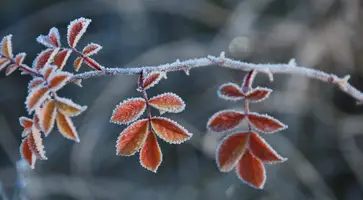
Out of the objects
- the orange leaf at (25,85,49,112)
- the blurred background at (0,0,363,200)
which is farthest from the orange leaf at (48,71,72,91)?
the blurred background at (0,0,363,200)

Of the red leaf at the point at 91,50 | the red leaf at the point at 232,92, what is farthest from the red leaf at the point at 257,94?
the red leaf at the point at 91,50

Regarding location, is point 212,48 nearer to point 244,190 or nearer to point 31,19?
point 244,190

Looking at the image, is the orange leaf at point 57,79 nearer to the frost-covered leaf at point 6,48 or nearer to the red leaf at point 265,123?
the frost-covered leaf at point 6,48

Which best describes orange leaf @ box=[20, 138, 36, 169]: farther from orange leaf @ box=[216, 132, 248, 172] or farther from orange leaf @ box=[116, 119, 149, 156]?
orange leaf @ box=[216, 132, 248, 172]

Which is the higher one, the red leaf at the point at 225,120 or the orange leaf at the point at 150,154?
the red leaf at the point at 225,120

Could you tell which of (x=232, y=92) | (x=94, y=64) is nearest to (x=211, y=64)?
(x=232, y=92)
